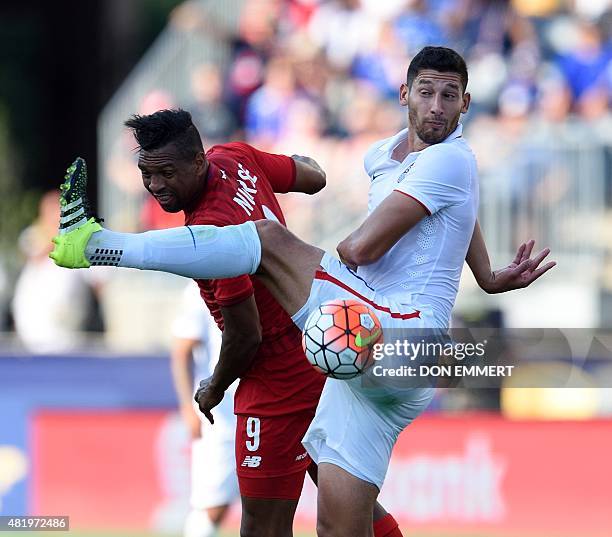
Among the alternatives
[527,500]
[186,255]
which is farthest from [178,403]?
[186,255]

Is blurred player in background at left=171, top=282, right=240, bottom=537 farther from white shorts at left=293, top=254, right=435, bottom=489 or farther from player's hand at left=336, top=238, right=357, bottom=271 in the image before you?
player's hand at left=336, top=238, right=357, bottom=271

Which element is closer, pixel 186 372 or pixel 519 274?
pixel 519 274

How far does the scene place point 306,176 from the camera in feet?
19.6

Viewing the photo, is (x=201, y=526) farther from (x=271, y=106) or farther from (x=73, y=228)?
(x=271, y=106)

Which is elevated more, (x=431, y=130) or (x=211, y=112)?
(x=211, y=112)

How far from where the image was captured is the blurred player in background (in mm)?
7289

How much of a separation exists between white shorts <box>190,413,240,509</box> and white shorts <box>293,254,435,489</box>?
6.67 ft

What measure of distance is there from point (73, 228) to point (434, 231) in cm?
139

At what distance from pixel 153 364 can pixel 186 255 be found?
16.2 feet

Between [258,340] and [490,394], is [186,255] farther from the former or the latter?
[490,394]

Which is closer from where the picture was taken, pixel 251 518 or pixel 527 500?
pixel 251 518

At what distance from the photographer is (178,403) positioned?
9.48m

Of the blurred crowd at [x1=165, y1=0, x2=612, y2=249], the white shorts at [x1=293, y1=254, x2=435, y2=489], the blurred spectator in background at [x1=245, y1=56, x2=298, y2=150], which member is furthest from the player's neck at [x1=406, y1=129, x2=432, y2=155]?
the blurred spectator in background at [x1=245, y1=56, x2=298, y2=150]

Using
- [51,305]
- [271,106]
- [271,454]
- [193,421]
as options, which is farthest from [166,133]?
[271,106]
